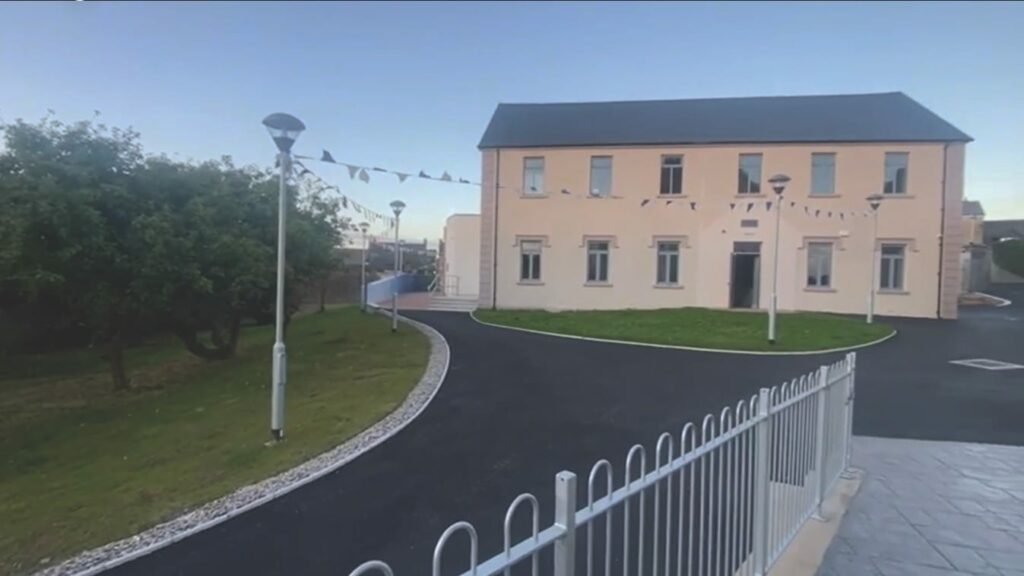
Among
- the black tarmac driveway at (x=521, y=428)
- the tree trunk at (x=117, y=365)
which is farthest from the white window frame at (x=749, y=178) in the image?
the tree trunk at (x=117, y=365)

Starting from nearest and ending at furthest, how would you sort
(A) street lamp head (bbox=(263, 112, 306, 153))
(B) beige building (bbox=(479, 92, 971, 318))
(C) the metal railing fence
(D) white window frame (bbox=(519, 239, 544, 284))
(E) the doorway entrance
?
(C) the metal railing fence → (A) street lamp head (bbox=(263, 112, 306, 153)) → (B) beige building (bbox=(479, 92, 971, 318)) → (E) the doorway entrance → (D) white window frame (bbox=(519, 239, 544, 284))

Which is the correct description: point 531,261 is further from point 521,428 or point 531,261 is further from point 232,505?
point 232,505

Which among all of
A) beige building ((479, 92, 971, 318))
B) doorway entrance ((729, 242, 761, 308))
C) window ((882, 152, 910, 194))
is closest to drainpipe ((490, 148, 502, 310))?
beige building ((479, 92, 971, 318))

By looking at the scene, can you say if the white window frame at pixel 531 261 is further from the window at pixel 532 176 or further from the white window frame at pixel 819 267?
the white window frame at pixel 819 267

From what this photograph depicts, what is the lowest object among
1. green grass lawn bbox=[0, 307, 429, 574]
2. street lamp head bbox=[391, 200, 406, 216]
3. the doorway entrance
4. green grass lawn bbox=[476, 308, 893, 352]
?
green grass lawn bbox=[0, 307, 429, 574]

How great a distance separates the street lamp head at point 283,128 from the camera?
690 centimetres

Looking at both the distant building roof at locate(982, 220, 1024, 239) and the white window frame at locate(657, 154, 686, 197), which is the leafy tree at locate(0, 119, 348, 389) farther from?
the distant building roof at locate(982, 220, 1024, 239)

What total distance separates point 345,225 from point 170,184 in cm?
445

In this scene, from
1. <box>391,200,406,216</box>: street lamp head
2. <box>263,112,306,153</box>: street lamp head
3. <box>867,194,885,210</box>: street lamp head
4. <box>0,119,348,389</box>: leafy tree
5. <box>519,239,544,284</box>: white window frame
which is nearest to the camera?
<box>263,112,306,153</box>: street lamp head

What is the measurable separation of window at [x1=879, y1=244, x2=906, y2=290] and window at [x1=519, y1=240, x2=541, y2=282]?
12.0m

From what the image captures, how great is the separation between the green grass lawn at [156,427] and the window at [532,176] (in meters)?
9.92

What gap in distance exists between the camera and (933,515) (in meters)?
4.35

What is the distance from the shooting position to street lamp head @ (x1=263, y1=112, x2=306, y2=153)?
22.6 ft

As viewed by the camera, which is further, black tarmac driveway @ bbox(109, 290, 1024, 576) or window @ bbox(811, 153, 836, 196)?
window @ bbox(811, 153, 836, 196)
